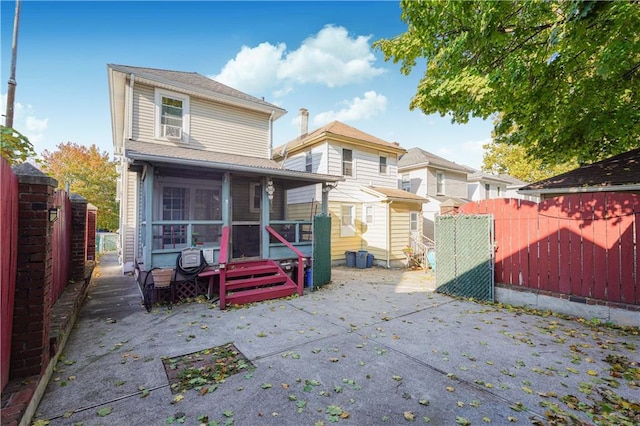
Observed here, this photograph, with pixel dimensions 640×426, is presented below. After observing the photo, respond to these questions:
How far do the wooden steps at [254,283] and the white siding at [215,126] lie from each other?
18.1 feet

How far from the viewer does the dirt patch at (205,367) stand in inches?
125

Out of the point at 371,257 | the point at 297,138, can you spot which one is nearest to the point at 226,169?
the point at 371,257

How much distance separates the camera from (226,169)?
7.14 meters

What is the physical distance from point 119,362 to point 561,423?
16.6ft

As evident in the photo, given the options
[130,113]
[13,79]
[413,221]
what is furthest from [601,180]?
[13,79]

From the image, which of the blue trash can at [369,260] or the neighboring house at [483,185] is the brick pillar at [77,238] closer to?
Answer: the blue trash can at [369,260]

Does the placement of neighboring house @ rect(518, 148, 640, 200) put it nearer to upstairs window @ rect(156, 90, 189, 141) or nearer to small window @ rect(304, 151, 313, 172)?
small window @ rect(304, 151, 313, 172)

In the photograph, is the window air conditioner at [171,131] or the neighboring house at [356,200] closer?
the window air conditioner at [171,131]

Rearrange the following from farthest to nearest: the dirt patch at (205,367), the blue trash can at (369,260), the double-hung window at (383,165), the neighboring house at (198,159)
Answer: the double-hung window at (383,165), the blue trash can at (369,260), the neighboring house at (198,159), the dirt patch at (205,367)

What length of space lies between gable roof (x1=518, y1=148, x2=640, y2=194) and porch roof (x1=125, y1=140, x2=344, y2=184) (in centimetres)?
633

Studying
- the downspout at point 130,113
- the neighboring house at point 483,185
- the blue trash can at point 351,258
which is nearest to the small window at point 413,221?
the blue trash can at point 351,258

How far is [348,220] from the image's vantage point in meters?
14.0

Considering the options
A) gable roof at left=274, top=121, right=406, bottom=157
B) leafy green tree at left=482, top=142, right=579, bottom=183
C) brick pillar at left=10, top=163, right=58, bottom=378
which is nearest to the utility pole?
brick pillar at left=10, top=163, right=58, bottom=378

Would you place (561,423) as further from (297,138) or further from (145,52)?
(297,138)
